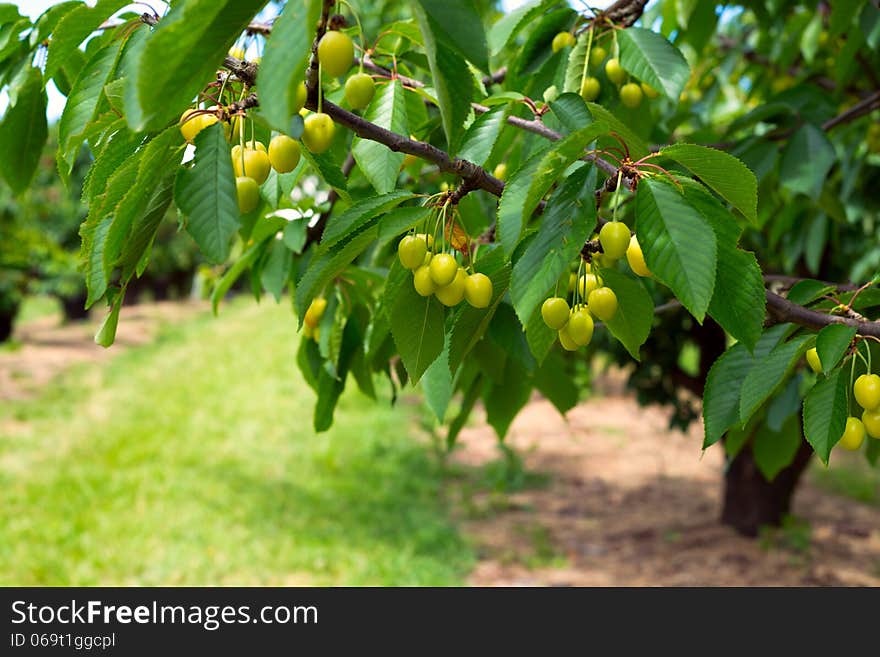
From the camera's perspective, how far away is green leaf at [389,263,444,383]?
0.95m

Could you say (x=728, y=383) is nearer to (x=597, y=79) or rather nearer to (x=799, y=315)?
(x=799, y=315)

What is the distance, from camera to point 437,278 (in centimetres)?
87

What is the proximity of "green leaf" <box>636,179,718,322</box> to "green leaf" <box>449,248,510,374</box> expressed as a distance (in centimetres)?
22

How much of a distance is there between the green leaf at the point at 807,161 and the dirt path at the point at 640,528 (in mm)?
1991

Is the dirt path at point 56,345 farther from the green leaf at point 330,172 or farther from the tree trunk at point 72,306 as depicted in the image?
the green leaf at point 330,172

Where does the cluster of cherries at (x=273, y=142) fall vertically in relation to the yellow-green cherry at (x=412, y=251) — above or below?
above

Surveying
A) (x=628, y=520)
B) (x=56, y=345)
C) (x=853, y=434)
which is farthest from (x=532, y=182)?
(x=56, y=345)

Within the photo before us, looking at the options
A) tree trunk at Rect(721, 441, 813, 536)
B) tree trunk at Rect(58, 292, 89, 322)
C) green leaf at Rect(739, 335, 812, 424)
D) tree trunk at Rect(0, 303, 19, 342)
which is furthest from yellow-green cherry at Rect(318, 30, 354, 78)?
tree trunk at Rect(58, 292, 89, 322)

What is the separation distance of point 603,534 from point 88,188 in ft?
12.4

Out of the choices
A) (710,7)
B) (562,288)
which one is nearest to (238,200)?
(562,288)

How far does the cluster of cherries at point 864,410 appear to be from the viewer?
0.96 m

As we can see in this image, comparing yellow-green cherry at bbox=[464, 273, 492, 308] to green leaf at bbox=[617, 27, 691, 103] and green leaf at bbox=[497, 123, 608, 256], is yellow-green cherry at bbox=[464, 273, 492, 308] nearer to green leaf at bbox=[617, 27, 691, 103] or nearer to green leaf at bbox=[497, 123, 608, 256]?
green leaf at bbox=[497, 123, 608, 256]

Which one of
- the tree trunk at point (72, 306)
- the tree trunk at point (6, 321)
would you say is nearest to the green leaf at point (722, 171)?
the tree trunk at point (6, 321)

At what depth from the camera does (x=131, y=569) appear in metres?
3.58
